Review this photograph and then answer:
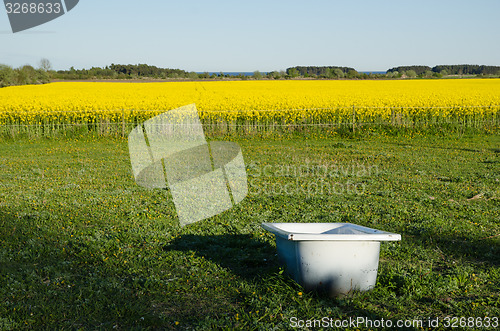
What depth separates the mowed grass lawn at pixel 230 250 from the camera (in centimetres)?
438

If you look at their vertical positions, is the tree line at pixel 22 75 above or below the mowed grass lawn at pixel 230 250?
above

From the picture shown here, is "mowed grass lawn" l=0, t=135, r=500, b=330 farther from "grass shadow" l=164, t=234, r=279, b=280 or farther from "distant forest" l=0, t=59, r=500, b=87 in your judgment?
"distant forest" l=0, t=59, r=500, b=87

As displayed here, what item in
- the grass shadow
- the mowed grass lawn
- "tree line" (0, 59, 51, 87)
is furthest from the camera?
"tree line" (0, 59, 51, 87)

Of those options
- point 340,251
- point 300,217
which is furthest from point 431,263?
point 300,217

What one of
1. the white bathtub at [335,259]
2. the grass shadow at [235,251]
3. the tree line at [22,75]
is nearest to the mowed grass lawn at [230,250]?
the grass shadow at [235,251]

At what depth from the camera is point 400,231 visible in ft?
22.0

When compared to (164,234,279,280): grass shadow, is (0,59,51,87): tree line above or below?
above

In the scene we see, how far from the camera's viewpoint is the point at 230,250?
5953mm

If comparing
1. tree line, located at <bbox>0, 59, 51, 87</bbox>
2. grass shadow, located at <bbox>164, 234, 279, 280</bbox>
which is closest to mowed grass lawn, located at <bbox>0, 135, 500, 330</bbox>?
grass shadow, located at <bbox>164, 234, 279, 280</bbox>

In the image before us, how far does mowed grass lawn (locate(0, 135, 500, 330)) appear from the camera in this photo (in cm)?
438

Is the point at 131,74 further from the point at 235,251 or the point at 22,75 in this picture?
the point at 235,251

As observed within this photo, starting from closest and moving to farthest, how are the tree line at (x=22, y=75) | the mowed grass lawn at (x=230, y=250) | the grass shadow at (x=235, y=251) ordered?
the mowed grass lawn at (x=230, y=250), the grass shadow at (x=235, y=251), the tree line at (x=22, y=75)

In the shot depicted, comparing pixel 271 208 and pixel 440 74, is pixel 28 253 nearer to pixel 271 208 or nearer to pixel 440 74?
pixel 271 208

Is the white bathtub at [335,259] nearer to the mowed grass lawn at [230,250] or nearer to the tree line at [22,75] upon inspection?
the mowed grass lawn at [230,250]
